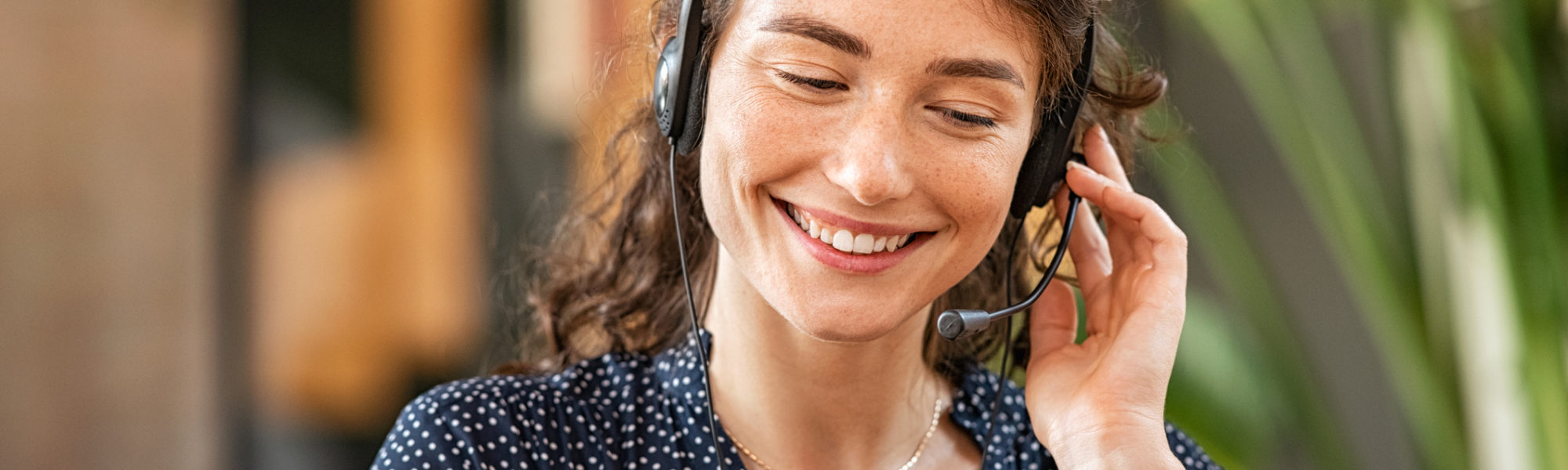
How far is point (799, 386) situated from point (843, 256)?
19 cm

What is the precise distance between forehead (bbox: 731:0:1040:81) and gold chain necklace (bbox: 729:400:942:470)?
0.38 meters

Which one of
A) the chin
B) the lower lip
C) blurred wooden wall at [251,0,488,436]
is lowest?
blurred wooden wall at [251,0,488,436]

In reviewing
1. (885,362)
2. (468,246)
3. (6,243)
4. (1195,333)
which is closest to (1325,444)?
(1195,333)

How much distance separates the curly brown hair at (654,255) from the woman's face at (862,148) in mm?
175

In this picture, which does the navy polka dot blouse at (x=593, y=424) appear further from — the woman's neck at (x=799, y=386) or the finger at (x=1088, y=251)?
the finger at (x=1088, y=251)

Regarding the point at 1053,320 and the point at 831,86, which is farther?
the point at 1053,320

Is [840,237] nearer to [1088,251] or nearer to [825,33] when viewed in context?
[825,33]

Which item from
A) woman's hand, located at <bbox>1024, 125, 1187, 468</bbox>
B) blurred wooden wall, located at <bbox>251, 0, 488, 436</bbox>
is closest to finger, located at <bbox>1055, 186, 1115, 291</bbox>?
woman's hand, located at <bbox>1024, 125, 1187, 468</bbox>

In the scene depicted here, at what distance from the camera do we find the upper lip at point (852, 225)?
0.98 metres

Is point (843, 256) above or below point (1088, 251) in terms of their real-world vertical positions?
above

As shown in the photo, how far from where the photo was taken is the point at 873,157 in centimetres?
94

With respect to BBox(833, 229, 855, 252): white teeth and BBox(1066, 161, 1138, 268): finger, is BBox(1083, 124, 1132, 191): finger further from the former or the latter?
BBox(833, 229, 855, 252): white teeth

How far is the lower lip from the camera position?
997 millimetres

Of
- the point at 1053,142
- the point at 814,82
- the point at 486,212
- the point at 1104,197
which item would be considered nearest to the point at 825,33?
the point at 814,82
